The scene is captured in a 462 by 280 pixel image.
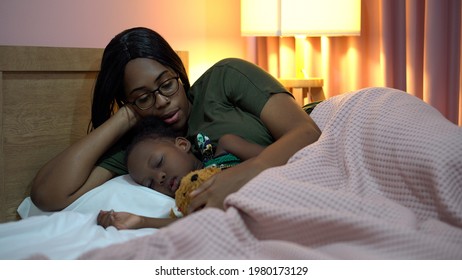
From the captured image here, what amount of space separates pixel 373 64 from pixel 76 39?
4.08ft

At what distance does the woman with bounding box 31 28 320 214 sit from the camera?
61.1 inches

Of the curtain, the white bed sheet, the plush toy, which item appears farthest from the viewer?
the curtain

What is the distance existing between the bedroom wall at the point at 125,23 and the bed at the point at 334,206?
74 cm

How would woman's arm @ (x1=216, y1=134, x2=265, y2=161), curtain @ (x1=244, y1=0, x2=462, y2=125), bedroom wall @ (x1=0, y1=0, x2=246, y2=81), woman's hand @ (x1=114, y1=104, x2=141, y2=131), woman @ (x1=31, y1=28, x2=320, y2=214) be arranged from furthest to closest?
curtain @ (x1=244, y1=0, x2=462, y2=125), bedroom wall @ (x1=0, y1=0, x2=246, y2=81), woman's hand @ (x1=114, y1=104, x2=141, y2=131), woman @ (x1=31, y1=28, x2=320, y2=214), woman's arm @ (x1=216, y1=134, x2=265, y2=161)

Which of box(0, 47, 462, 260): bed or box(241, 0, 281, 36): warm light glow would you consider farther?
box(241, 0, 281, 36): warm light glow

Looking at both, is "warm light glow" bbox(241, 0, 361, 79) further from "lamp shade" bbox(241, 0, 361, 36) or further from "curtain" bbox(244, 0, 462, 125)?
"curtain" bbox(244, 0, 462, 125)

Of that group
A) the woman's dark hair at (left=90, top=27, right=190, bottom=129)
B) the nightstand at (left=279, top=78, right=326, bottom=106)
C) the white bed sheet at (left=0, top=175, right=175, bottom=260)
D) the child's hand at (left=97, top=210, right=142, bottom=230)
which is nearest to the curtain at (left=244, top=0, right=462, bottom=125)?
the nightstand at (left=279, top=78, right=326, bottom=106)

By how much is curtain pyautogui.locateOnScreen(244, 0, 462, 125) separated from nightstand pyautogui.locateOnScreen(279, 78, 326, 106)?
0.43ft

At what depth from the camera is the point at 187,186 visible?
1331 mm

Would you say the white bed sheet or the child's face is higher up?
the child's face

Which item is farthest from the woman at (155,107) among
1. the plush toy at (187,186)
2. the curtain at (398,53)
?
the curtain at (398,53)

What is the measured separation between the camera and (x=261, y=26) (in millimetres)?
2426

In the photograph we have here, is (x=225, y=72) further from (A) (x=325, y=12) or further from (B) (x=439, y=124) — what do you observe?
(A) (x=325, y=12)
